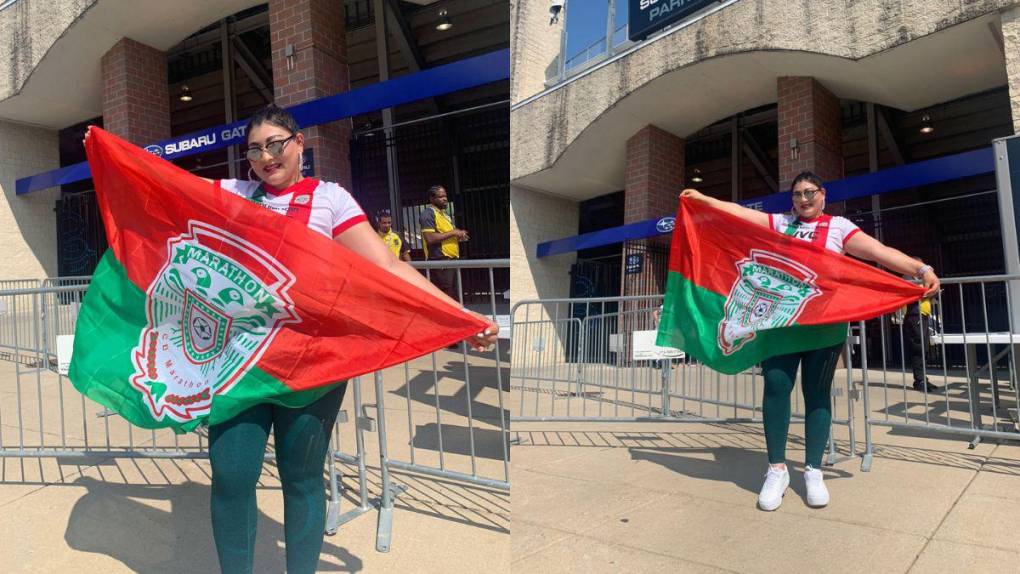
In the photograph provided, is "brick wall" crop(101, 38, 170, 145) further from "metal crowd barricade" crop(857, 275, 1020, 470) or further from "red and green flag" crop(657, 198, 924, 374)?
"metal crowd barricade" crop(857, 275, 1020, 470)

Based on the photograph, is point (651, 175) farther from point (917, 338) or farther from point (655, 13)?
point (917, 338)

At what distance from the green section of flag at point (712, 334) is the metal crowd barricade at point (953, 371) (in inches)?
32.8

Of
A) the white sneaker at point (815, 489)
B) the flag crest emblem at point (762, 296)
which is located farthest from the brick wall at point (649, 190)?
the white sneaker at point (815, 489)

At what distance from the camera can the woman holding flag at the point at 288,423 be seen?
6.86 feet

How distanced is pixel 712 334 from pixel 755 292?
1.16 feet

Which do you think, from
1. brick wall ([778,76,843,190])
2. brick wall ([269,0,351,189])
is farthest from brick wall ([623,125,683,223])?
brick wall ([269,0,351,189])

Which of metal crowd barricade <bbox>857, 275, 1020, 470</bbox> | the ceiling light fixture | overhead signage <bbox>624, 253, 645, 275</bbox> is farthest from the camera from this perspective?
the ceiling light fixture

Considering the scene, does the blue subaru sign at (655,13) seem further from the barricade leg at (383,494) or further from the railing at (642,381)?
the barricade leg at (383,494)

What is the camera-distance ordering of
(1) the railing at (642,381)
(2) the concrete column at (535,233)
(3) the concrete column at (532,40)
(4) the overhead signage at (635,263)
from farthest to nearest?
1. (4) the overhead signage at (635,263)
2. (1) the railing at (642,381)
3. (3) the concrete column at (532,40)
4. (2) the concrete column at (535,233)

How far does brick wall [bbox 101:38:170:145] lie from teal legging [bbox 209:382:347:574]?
11022 millimetres

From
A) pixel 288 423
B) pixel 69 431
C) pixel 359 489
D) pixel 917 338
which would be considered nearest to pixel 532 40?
pixel 359 489

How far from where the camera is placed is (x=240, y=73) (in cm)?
1584

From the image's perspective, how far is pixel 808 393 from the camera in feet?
11.7

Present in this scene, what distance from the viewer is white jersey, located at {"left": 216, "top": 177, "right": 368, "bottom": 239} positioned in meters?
2.19
